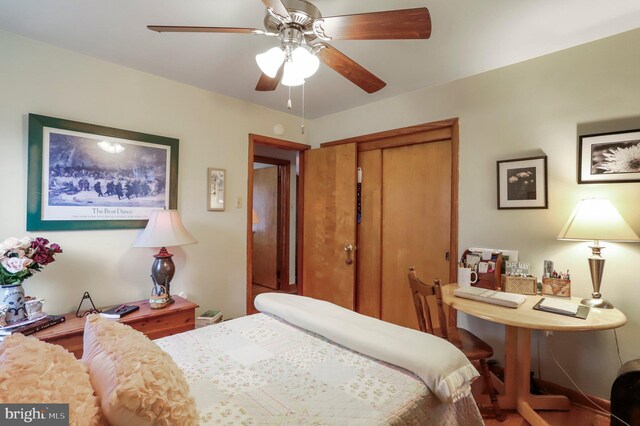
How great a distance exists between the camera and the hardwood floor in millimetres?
1757

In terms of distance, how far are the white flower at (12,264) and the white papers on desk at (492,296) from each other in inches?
99.7

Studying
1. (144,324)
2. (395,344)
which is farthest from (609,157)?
(144,324)

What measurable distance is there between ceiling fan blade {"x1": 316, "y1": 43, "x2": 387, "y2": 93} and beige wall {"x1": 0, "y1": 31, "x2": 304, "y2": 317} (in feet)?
5.11

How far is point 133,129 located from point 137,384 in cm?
218

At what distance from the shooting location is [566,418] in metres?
1.80

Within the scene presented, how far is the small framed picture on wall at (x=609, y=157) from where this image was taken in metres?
1.74

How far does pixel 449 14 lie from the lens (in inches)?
63.5

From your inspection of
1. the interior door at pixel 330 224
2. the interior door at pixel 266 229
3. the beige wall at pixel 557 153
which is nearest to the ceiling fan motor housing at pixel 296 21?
the beige wall at pixel 557 153

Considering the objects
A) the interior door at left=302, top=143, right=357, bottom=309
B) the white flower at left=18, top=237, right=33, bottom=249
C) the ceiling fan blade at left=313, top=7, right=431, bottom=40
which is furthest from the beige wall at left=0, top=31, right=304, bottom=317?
the ceiling fan blade at left=313, top=7, right=431, bottom=40

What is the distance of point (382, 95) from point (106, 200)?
248 centimetres

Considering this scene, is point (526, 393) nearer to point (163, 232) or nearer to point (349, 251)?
point (349, 251)

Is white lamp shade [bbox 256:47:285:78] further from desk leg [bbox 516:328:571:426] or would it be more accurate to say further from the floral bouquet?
desk leg [bbox 516:328:571:426]

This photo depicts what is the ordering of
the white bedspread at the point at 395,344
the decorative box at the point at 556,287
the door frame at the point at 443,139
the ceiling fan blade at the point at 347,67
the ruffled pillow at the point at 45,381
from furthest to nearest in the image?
the door frame at the point at 443,139 < the decorative box at the point at 556,287 < the ceiling fan blade at the point at 347,67 < the white bedspread at the point at 395,344 < the ruffled pillow at the point at 45,381

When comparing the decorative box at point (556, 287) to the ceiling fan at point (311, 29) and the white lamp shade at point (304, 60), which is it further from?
the white lamp shade at point (304, 60)
